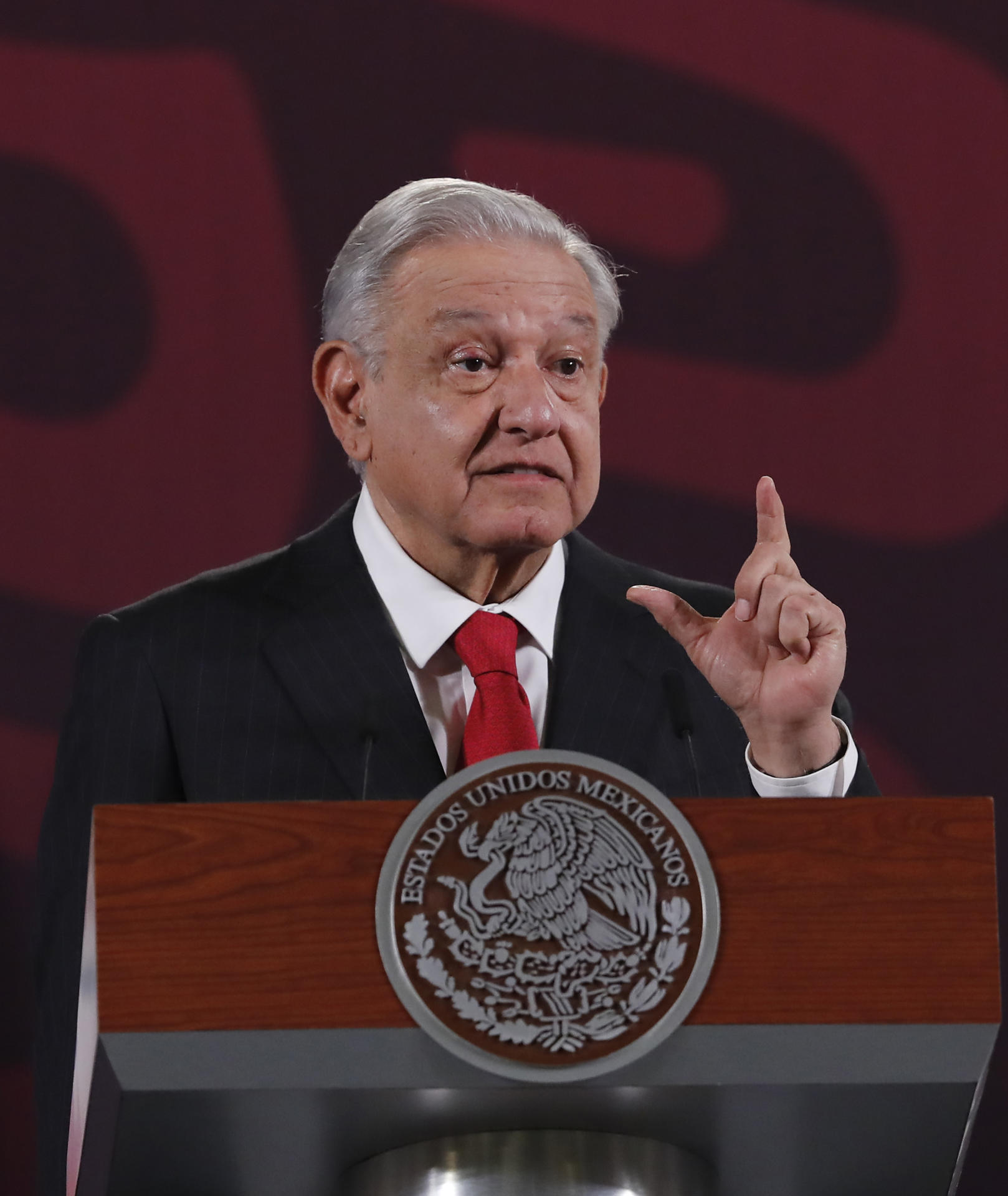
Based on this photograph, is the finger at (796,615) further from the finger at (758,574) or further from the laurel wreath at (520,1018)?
the laurel wreath at (520,1018)

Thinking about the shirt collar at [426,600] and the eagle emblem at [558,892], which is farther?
the shirt collar at [426,600]

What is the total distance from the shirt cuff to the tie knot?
28cm

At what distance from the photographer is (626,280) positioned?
284 centimetres

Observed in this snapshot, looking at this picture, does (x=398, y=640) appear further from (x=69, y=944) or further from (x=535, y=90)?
(x=535, y=90)

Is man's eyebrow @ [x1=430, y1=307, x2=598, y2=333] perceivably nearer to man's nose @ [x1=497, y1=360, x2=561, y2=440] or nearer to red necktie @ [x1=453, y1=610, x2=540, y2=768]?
man's nose @ [x1=497, y1=360, x2=561, y2=440]

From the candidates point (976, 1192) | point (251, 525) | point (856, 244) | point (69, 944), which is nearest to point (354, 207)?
point (251, 525)

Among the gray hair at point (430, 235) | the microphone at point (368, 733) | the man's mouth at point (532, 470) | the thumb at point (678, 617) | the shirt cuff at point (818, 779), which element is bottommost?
the shirt cuff at point (818, 779)

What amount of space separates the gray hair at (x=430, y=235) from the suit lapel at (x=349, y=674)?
0.26 metres

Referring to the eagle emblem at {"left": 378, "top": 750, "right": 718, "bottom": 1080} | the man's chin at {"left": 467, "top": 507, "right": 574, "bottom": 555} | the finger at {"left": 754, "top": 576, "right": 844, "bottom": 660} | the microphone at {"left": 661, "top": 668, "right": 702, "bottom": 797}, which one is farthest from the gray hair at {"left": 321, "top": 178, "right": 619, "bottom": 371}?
the eagle emblem at {"left": 378, "top": 750, "right": 718, "bottom": 1080}

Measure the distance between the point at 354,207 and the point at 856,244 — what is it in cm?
84

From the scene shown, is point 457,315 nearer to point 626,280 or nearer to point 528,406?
point 528,406

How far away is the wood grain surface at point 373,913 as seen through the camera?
1.05 m

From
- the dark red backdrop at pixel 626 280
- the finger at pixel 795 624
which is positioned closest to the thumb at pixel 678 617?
the finger at pixel 795 624

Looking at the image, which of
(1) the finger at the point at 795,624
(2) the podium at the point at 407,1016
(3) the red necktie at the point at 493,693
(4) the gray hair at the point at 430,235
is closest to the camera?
(2) the podium at the point at 407,1016
